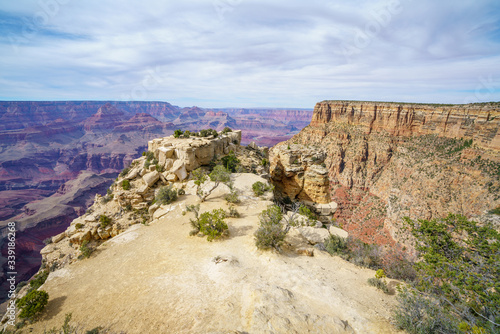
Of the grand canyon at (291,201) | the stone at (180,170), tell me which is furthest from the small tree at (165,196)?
the stone at (180,170)

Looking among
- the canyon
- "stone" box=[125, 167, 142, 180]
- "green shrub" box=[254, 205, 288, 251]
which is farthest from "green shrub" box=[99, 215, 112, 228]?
the canyon

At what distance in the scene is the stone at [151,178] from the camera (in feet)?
67.6

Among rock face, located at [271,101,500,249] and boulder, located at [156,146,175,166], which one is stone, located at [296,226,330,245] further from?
boulder, located at [156,146,175,166]

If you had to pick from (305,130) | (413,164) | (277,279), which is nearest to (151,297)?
(277,279)

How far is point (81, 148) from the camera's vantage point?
162 metres

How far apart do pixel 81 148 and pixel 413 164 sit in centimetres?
21044

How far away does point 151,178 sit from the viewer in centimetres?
2084

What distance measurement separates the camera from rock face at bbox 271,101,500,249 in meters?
42.1

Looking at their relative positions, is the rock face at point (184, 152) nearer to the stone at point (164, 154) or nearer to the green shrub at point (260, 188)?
the stone at point (164, 154)

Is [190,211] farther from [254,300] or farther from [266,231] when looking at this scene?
[254,300]

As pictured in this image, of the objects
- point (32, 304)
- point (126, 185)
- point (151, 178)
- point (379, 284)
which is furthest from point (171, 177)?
point (379, 284)

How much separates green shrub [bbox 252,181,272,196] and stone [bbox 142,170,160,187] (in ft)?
34.3

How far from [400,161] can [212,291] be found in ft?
228

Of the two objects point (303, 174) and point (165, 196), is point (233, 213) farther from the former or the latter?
point (303, 174)
